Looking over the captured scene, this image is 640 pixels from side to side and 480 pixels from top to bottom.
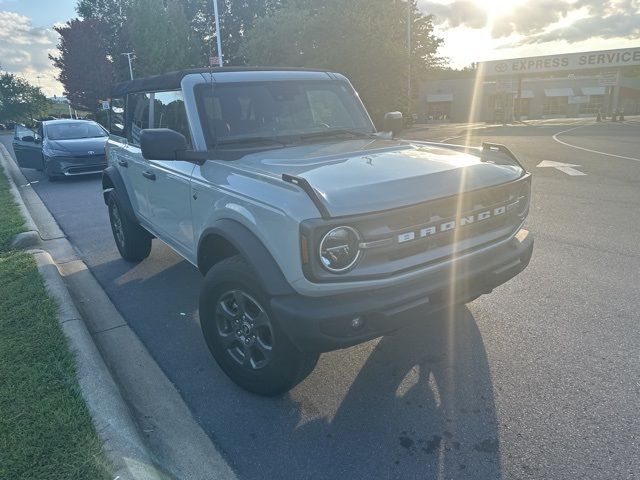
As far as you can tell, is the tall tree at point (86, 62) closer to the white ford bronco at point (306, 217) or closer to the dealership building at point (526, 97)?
the dealership building at point (526, 97)

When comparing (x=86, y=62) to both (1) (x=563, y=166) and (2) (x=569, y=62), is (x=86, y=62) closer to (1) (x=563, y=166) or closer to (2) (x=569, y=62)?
(2) (x=569, y=62)

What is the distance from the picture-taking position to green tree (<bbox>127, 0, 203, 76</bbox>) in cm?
4431

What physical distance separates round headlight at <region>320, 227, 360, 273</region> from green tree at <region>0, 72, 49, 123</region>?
8013cm

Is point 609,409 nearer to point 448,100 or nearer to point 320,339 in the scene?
point 320,339

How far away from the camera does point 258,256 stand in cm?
266

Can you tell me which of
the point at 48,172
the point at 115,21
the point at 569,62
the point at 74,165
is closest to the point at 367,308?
the point at 74,165

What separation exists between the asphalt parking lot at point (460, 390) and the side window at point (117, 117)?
5.85 ft

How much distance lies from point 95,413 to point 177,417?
1.49ft

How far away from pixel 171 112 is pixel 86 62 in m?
53.3

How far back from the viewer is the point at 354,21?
24906 mm

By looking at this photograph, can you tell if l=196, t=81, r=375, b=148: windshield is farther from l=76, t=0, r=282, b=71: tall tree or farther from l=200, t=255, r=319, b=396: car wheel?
l=76, t=0, r=282, b=71: tall tree

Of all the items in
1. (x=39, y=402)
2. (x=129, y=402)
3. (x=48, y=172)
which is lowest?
(x=129, y=402)

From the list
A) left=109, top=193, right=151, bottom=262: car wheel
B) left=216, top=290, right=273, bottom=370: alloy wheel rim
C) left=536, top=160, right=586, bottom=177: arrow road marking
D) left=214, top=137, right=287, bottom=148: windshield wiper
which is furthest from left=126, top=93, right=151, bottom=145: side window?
left=536, top=160, right=586, bottom=177: arrow road marking

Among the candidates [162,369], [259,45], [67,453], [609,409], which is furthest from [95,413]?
[259,45]
